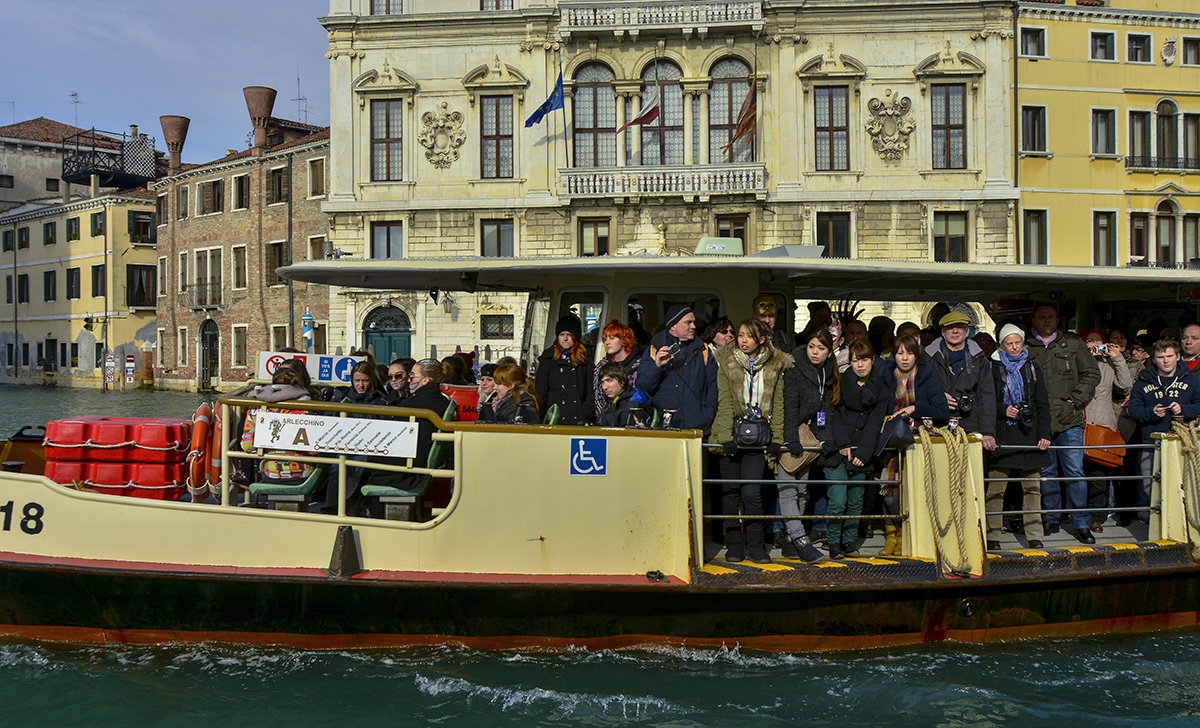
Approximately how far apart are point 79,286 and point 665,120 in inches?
1422

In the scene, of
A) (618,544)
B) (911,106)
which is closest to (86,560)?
(618,544)

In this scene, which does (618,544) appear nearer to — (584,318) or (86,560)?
(584,318)

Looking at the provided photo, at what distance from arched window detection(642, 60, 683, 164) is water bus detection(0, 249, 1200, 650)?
2219 cm

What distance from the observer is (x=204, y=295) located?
40469mm

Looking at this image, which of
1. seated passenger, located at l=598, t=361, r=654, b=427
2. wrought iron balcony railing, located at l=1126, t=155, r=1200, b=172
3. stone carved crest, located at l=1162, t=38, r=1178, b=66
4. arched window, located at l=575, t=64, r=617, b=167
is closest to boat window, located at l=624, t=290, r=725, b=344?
seated passenger, located at l=598, t=361, r=654, b=427

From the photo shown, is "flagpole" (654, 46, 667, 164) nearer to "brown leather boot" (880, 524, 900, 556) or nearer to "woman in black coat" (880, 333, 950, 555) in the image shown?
"woman in black coat" (880, 333, 950, 555)

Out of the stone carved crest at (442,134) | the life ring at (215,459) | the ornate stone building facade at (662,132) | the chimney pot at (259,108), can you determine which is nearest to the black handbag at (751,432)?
the life ring at (215,459)

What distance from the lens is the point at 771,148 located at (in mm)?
26531

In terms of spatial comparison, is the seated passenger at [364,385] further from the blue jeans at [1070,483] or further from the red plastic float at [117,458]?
the blue jeans at [1070,483]

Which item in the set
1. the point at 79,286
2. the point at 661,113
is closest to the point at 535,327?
the point at 661,113

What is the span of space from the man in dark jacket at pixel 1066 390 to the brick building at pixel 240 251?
100.0 ft

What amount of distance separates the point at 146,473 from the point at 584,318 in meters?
3.18

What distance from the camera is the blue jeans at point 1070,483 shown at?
6727mm

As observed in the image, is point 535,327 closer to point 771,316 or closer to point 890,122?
point 771,316
